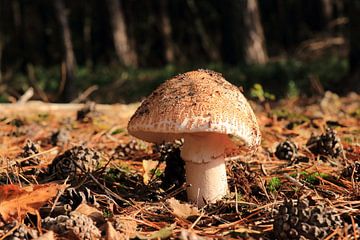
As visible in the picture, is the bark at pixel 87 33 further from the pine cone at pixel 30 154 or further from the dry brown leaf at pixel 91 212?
the dry brown leaf at pixel 91 212

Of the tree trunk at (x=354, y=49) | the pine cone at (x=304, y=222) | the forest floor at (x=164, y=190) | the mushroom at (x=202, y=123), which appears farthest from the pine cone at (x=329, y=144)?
the tree trunk at (x=354, y=49)

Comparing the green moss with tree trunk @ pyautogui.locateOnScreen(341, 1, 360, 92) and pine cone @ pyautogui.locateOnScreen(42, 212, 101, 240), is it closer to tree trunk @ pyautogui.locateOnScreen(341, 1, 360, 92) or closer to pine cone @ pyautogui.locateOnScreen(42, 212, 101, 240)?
pine cone @ pyautogui.locateOnScreen(42, 212, 101, 240)

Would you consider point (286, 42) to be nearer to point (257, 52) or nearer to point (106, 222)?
point (257, 52)

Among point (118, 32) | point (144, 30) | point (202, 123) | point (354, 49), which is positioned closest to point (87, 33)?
point (144, 30)

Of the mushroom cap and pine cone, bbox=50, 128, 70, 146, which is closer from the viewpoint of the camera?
the mushroom cap

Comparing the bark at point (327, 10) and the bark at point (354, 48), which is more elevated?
the bark at point (327, 10)

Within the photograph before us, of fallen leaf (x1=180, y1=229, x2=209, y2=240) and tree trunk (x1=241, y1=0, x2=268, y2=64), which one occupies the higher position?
tree trunk (x1=241, y1=0, x2=268, y2=64)

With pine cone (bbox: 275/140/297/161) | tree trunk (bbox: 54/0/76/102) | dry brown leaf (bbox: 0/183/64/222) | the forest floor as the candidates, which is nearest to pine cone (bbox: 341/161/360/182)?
the forest floor
